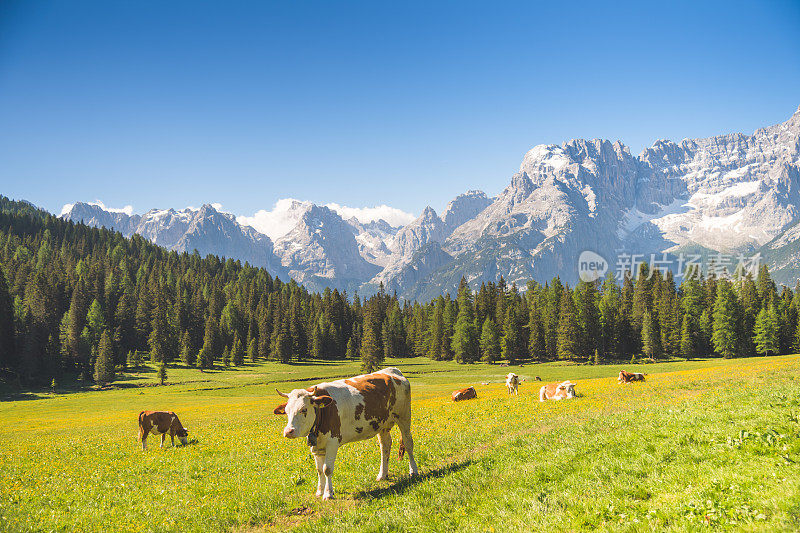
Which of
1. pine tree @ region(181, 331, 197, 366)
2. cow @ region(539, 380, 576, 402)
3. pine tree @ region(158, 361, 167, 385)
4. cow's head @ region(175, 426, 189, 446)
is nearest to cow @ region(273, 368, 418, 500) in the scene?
cow's head @ region(175, 426, 189, 446)

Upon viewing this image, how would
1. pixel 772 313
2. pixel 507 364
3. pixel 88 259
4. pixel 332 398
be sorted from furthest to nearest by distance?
pixel 88 259, pixel 507 364, pixel 772 313, pixel 332 398

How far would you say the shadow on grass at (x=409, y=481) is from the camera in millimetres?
11406

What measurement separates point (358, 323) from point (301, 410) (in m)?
143

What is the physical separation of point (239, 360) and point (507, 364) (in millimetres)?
79009

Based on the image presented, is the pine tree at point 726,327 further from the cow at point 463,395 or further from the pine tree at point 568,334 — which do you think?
the cow at point 463,395

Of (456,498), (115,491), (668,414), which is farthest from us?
(668,414)

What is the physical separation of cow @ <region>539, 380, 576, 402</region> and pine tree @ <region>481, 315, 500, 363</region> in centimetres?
7872

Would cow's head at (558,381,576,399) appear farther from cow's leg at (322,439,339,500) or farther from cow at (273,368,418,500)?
cow's leg at (322,439,339,500)

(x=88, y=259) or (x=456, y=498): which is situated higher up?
(x=88, y=259)

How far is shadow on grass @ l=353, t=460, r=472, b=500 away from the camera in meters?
11.4

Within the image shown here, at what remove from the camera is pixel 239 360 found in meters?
122

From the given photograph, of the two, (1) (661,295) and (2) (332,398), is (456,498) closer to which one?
(2) (332,398)

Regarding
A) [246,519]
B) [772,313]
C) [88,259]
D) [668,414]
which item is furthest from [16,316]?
[772,313]

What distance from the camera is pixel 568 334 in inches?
3962
